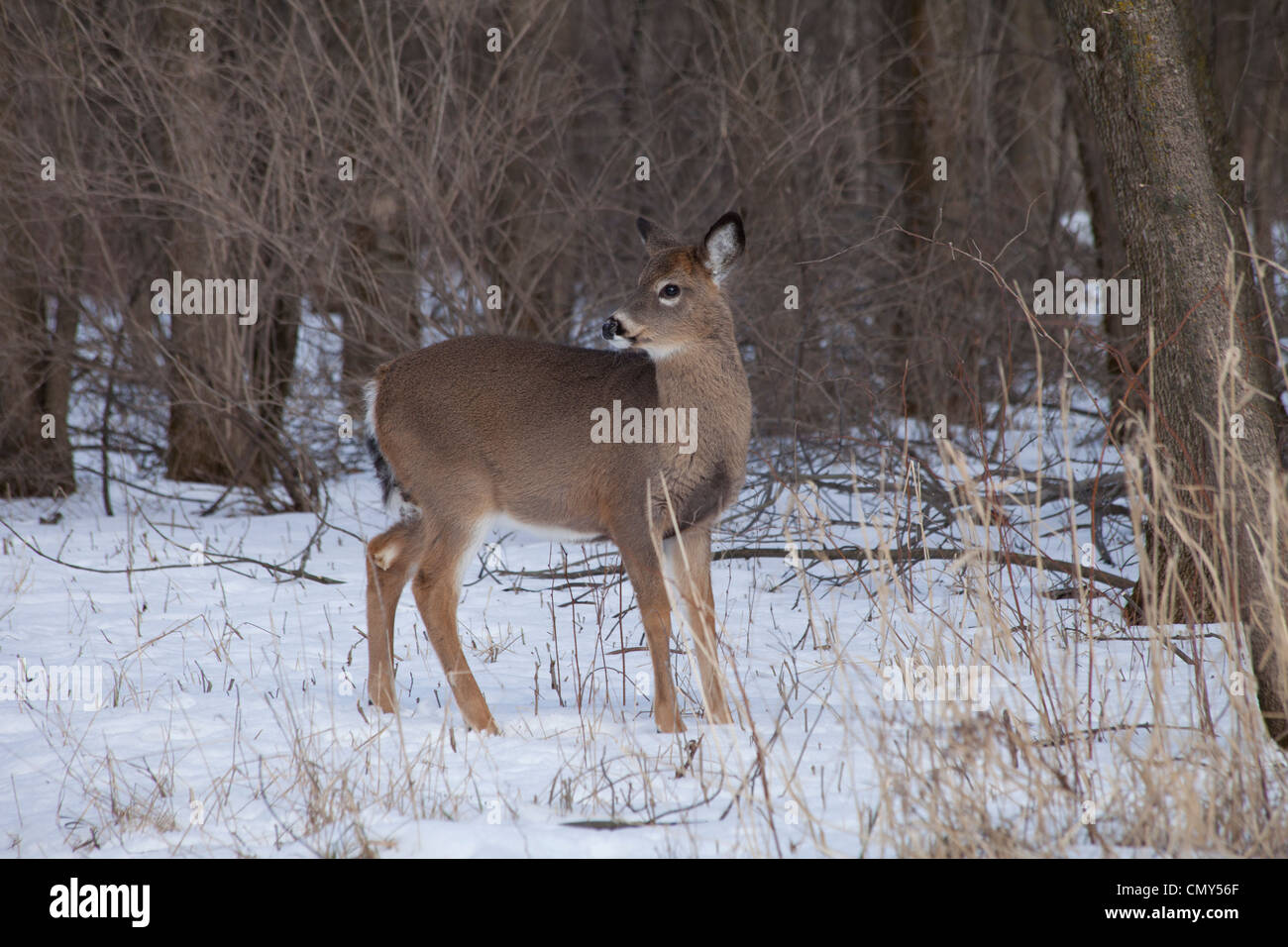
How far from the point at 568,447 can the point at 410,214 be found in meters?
3.86

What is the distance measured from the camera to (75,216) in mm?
9695

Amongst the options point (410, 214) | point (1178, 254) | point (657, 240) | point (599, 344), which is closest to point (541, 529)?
point (657, 240)

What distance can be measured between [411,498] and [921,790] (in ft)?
8.53

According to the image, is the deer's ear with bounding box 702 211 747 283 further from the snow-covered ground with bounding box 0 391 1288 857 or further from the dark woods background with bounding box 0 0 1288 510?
the dark woods background with bounding box 0 0 1288 510

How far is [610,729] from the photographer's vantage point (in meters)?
4.85

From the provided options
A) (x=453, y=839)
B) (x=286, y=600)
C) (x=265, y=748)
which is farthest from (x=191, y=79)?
(x=453, y=839)

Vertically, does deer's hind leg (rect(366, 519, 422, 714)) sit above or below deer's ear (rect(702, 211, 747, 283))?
below

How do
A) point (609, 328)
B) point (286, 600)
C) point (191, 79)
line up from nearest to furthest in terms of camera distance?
point (609, 328) → point (286, 600) → point (191, 79)

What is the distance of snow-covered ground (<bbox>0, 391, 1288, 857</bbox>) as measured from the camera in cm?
360

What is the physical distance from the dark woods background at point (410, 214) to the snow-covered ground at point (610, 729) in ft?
6.85

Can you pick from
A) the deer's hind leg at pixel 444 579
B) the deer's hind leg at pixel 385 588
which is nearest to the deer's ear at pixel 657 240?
the deer's hind leg at pixel 444 579

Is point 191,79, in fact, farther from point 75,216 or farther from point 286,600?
point 286,600

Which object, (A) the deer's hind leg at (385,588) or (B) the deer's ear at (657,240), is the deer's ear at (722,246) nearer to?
(B) the deer's ear at (657,240)

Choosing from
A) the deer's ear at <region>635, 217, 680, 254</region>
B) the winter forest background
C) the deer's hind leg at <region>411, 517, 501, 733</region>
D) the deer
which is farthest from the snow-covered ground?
the deer's ear at <region>635, 217, 680, 254</region>
